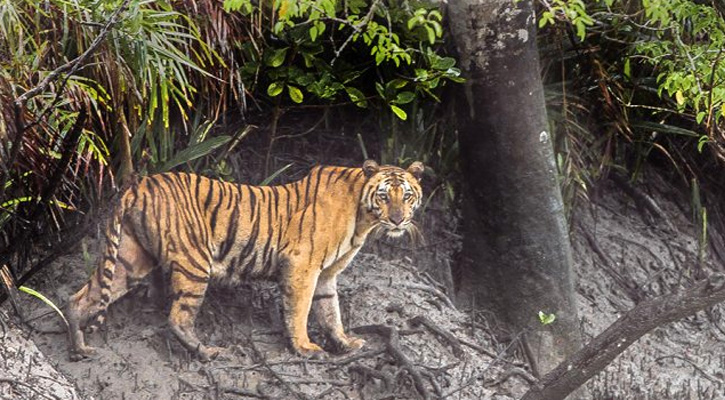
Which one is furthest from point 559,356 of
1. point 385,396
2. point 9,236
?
point 9,236

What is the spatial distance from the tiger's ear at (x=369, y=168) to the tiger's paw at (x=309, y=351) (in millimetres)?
994

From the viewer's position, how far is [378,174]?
772 centimetres

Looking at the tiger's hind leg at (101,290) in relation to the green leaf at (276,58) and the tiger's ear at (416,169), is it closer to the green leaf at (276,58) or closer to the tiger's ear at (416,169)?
the green leaf at (276,58)

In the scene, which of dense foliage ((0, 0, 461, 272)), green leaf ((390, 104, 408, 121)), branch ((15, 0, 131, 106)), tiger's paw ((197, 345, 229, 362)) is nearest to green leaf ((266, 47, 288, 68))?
dense foliage ((0, 0, 461, 272))

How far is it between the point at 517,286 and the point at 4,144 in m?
3.23

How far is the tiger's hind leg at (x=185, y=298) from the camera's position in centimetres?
733

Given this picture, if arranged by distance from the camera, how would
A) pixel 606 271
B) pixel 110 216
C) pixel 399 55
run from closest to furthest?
pixel 110 216 → pixel 399 55 → pixel 606 271

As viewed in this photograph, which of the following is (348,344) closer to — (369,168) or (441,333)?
(441,333)

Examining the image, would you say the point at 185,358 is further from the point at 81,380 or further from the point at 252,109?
the point at 252,109

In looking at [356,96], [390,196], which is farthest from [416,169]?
[356,96]

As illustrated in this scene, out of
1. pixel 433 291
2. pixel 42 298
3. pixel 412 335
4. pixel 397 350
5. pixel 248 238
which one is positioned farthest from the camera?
pixel 433 291

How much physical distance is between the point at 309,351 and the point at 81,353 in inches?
48.8

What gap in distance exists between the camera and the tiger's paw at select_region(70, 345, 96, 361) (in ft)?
23.5

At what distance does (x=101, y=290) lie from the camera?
23.7ft
